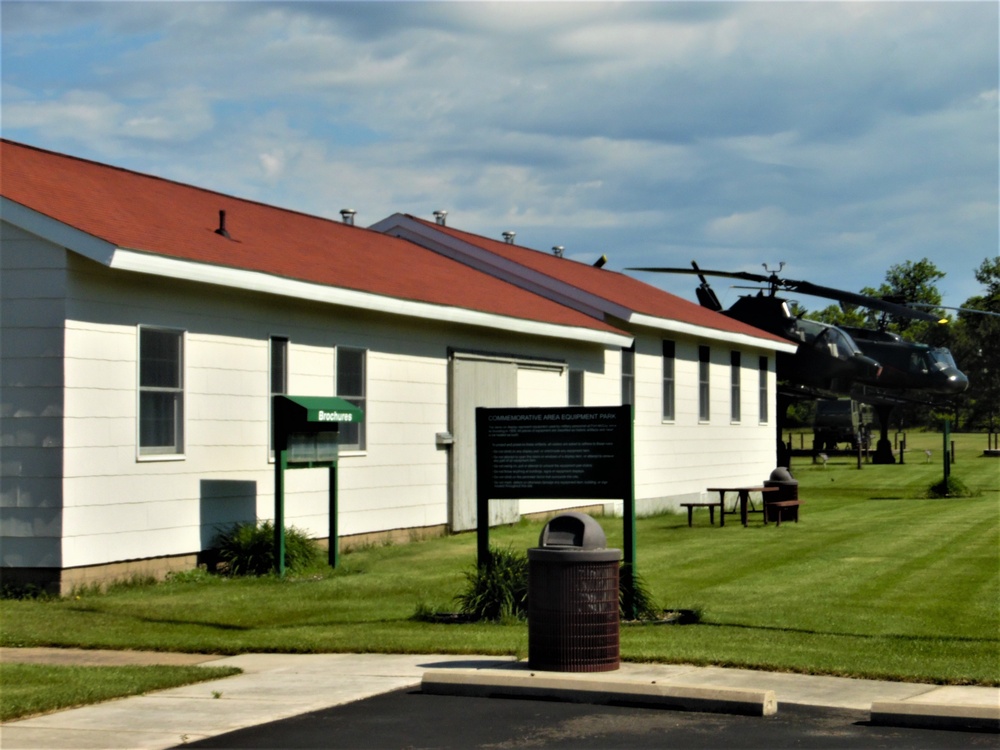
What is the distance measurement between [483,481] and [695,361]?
2007 centimetres

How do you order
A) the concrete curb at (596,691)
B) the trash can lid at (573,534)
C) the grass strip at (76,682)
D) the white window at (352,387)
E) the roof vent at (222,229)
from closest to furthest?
the concrete curb at (596,691), the grass strip at (76,682), the trash can lid at (573,534), the roof vent at (222,229), the white window at (352,387)

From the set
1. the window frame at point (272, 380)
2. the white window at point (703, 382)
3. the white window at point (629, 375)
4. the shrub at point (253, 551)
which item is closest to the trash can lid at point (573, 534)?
the shrub at point (253, 551)

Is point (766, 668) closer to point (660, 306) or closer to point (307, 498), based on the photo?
point (307, 498)

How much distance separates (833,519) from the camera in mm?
28484

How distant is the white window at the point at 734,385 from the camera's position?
35.9 metres

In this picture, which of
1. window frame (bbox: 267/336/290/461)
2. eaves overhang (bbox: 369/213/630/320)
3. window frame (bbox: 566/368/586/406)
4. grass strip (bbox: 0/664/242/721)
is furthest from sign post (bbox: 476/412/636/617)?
eaves overhang (bbox: 369/213/630/320)

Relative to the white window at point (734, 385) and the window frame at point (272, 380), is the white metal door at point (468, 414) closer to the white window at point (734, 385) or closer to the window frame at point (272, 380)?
the window frame at point (272, 380)

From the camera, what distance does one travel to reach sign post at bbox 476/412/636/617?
520 inches

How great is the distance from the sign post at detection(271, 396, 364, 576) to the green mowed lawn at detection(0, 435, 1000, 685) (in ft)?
1.98

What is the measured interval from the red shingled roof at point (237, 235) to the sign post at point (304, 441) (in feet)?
6.39

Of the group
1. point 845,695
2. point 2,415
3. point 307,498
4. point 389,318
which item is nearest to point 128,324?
point 2,415

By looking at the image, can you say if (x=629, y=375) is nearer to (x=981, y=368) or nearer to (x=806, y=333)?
(x=806, y=333)

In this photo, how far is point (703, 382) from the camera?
34031 mm

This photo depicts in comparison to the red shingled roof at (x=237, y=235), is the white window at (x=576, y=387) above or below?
below
